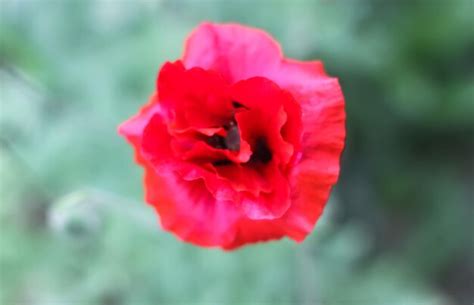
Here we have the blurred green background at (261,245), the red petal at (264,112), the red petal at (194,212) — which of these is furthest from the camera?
the blurred green background at (261,245)

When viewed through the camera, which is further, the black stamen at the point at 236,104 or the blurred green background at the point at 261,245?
the blurred green background at the point at 261,245

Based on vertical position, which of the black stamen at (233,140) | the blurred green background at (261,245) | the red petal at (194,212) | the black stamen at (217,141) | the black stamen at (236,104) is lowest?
the blurred green background at (261,245)

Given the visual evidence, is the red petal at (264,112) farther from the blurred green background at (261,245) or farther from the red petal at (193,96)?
the blurred green background at (261,245)

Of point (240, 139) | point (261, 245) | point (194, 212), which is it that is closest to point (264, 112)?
point (240, 139)

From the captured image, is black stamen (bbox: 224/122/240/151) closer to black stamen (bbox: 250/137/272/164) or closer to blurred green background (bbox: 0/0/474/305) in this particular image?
black stamen (bbox: 250/137/272/164)

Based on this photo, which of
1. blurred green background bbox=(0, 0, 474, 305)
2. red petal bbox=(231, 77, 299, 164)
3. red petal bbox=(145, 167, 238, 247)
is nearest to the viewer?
red petal bbox=(231, 77, 299, 164)

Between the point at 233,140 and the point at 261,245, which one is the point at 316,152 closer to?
the point at 233,140

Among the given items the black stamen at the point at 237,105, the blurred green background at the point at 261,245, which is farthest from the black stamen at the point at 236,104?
the blurred green background at the point at 261,245

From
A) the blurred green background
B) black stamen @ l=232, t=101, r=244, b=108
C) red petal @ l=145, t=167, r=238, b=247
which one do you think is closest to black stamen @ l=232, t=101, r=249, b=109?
black stamen @ l=232, t=101, r=244, b=108

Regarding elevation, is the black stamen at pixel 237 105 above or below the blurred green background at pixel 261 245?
above
